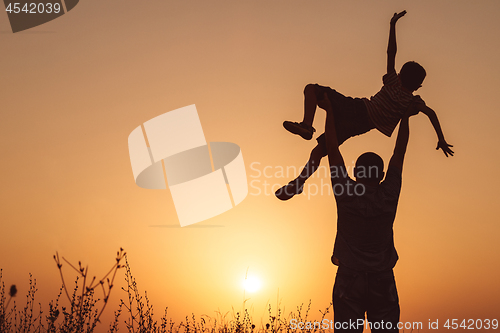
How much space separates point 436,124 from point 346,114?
0.86 metres

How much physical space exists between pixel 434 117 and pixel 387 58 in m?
0.73

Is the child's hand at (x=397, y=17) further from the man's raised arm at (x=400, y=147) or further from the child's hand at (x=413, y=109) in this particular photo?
the man's raised arm at (x=400, y=147)

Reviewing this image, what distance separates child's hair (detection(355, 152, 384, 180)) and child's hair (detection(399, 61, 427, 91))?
1623 millimetres

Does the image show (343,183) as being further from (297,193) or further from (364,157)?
(297,193)

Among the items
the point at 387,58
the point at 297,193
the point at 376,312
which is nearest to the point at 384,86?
the point at 387,58

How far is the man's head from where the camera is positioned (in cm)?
302

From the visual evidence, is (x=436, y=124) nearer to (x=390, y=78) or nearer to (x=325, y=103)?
(x=390, y=78)

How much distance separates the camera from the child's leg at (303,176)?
382 centimetres

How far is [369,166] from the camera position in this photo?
302cm

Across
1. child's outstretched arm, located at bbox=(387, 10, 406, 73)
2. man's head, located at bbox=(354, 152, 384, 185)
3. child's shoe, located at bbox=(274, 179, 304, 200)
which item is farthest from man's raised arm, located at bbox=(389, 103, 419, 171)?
child's outstretched arm, located at bbox=(387, 10, 406, 73)

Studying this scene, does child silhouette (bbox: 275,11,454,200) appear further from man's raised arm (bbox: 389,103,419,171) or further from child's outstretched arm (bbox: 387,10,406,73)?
man's raised arm (bbox: 389,103,419,171)

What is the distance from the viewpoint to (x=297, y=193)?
A: 12.7 feet

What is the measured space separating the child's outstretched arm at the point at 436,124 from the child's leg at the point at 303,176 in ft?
3.52

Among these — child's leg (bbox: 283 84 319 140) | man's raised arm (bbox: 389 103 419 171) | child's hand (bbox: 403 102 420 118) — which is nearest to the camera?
man's raised arm (bbox: 389 103 419 171)
